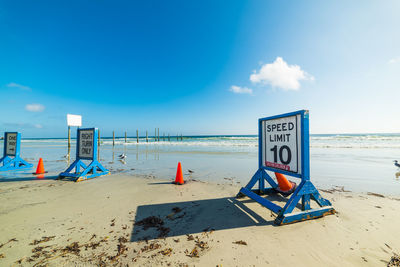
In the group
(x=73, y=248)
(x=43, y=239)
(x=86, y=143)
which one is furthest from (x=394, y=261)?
(x=86, y=143)

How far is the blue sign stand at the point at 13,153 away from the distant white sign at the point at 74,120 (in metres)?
2.48

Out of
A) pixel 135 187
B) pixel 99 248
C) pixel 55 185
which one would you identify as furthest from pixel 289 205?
pixel 55 185

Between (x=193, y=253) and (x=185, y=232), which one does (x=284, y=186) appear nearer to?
(x=185, y=232)

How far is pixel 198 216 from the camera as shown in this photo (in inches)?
135

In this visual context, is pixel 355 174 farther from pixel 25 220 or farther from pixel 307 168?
pixel 25 220

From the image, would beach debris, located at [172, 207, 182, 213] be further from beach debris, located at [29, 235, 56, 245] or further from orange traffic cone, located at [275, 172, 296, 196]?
orange traffic cone, located at [275, 172, 296, 196]

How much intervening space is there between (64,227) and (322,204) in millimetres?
5073

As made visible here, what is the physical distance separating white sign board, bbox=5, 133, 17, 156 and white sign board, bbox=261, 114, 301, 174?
A: 1212cm

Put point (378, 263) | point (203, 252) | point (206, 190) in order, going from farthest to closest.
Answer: point (206, 190)
point (203, 252)
point (378, 263)

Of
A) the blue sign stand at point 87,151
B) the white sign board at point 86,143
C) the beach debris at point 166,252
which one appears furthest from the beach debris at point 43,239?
the white sign board at point 86,143

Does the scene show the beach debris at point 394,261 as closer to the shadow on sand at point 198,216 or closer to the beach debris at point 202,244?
the shadow on sand at point 198,216

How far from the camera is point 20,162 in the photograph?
890 cm

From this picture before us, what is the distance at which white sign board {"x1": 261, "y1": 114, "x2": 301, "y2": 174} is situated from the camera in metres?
3.38

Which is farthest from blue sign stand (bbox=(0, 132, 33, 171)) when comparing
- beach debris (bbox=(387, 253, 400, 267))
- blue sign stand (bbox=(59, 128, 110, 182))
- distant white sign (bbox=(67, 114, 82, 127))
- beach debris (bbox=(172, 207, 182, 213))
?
beach debris (bbox=(387, 253, 400, 267))
